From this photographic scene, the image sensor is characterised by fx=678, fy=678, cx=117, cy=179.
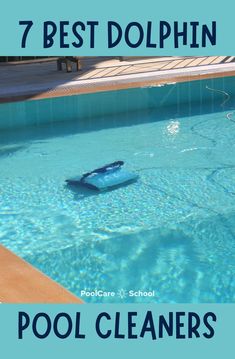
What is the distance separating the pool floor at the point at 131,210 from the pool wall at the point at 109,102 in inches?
21.6

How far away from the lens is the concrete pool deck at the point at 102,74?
10.1 m

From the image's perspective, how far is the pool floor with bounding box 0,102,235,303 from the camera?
16.2 ft

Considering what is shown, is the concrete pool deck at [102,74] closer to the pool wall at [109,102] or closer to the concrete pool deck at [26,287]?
the pool wall at [109,102]

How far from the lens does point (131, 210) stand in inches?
241

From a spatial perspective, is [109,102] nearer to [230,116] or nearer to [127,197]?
[230,116]

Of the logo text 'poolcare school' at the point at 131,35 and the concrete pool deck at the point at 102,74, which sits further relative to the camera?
the concrete pool deck at the point at 102,74

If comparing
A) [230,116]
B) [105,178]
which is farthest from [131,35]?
[230,116]

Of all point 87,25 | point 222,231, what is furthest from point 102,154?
point 222,231

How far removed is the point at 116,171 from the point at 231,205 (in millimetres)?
1388

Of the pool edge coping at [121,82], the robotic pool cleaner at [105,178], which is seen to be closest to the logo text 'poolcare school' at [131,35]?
the robotic pool cleaner at [105,178]

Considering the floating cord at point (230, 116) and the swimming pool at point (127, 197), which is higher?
the floating cord at point (230, 116)

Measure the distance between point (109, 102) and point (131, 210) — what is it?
4339 mm

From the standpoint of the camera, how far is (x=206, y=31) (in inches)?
239

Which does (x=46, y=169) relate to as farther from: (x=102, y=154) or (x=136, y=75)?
(x=136, y=75)
